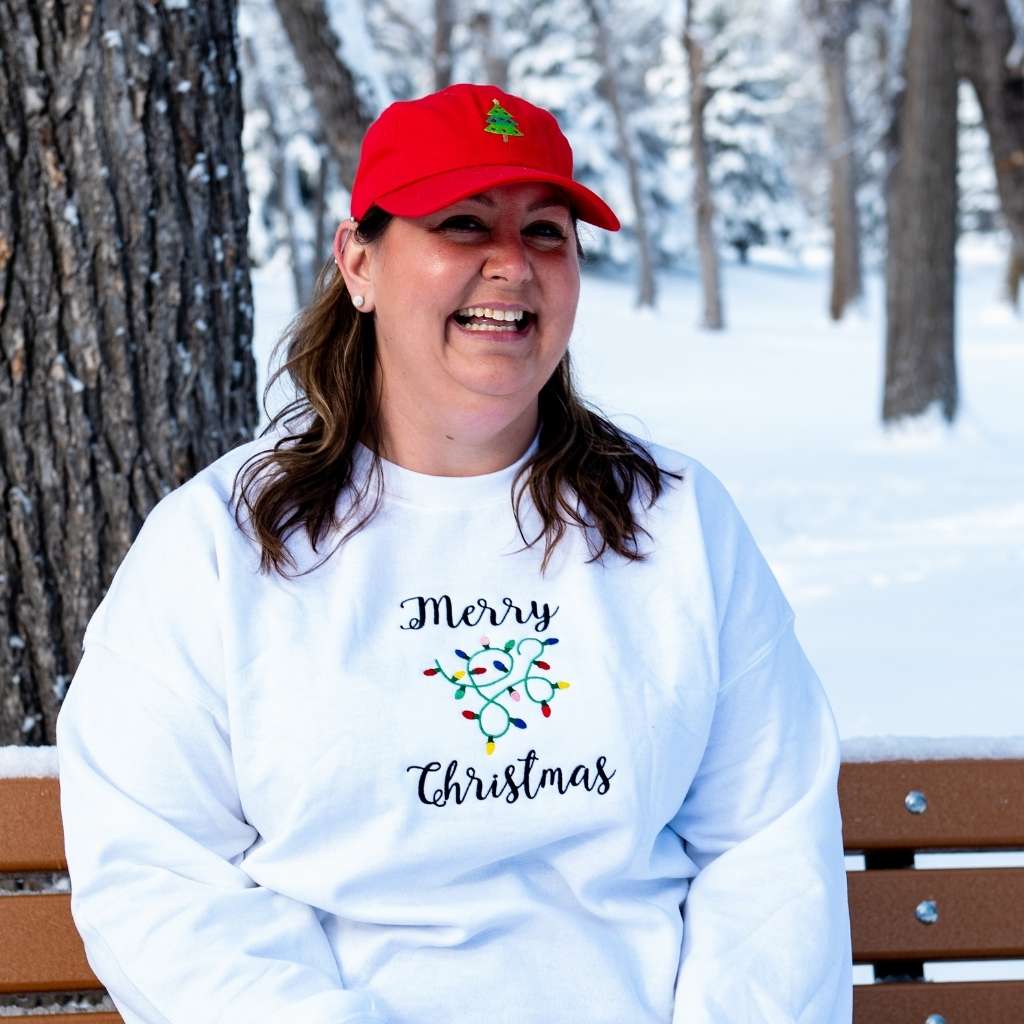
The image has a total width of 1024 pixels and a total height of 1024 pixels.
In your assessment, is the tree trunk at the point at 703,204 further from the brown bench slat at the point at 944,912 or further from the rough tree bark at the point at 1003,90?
the brown bench slat at the point at 944,912

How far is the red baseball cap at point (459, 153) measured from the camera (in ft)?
7.22

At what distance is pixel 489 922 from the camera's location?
2.20 metres

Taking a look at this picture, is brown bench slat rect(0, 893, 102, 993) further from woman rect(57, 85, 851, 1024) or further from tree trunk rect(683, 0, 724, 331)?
tree trunk rect(683, 0, 724, 331)

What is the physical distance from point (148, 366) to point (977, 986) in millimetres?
1890

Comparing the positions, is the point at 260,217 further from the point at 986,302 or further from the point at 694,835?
the point at 694,835

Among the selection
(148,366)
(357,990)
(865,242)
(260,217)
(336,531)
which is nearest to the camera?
(357,990)

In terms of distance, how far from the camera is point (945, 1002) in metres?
2.58

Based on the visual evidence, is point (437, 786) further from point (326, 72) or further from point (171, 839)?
point (326, 72)

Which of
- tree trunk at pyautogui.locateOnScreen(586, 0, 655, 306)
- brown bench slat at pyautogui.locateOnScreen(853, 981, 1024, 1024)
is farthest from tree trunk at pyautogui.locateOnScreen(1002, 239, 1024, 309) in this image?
brown bench slat at pyautogui.locateOnScreen(853, 981, 1024, 1024)

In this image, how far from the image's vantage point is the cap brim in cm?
218

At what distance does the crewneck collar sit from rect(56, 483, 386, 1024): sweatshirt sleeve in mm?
300

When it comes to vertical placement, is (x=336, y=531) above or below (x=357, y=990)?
above

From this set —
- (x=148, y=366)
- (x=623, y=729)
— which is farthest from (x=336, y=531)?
(x=148, y=366)

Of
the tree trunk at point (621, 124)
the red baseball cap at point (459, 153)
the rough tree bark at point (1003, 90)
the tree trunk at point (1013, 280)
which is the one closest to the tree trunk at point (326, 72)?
the rough tree bark at point (1003, 90)
